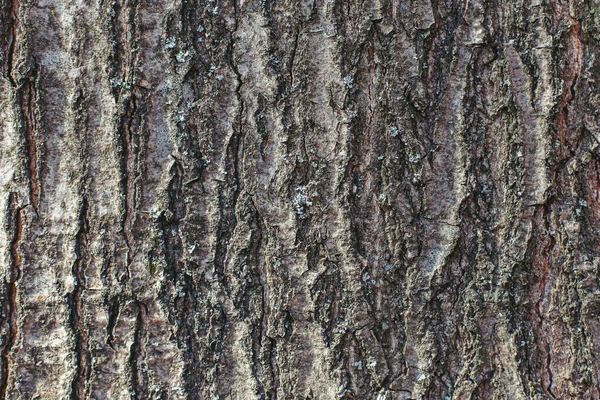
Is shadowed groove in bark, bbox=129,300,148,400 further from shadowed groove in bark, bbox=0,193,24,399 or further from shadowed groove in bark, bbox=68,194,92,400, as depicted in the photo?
shadowed groove in bark, bbox=0,193,24,399

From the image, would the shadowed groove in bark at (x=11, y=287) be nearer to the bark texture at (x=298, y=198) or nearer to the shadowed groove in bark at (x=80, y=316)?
the bark texture at (x=298, y=198)

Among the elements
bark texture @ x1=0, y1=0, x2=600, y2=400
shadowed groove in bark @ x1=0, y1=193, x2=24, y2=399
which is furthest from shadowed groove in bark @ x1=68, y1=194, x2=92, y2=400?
shadowed groove in bark @ x1=0, y1=193, x2=24, y2=399

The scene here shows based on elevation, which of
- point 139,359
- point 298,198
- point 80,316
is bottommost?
point 139,359

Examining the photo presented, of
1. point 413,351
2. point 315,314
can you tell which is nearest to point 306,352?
point 315,314

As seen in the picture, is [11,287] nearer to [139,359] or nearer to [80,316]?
[80,316]

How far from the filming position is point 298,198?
48.9 inches

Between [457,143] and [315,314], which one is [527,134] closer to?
[457,143]

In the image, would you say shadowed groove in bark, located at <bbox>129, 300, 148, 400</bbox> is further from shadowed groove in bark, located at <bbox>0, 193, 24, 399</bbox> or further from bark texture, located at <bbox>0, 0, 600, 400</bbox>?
shadowed groove in bark, located at <bbox>0, 193, 24, 399</bbox>

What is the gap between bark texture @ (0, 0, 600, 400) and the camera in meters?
1.23

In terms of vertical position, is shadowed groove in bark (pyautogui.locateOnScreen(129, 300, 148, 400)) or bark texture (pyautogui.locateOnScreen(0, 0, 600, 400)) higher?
bark texture (pyautogui.locateOnScreen(0, 0, 600, 400))

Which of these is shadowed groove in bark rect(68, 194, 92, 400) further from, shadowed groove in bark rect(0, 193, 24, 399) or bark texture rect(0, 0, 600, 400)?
shadowed groove in bark rect(0, 193, 24, 399)

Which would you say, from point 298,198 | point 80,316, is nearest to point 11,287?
point 80,316

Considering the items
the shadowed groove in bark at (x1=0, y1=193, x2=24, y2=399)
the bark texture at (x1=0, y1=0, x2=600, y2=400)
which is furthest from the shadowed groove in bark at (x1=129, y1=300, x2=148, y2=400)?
the shadowed groove in bark at (x1=0, y1=193, x2=24, y2=399)

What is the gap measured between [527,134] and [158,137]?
→ 2.72 ft
